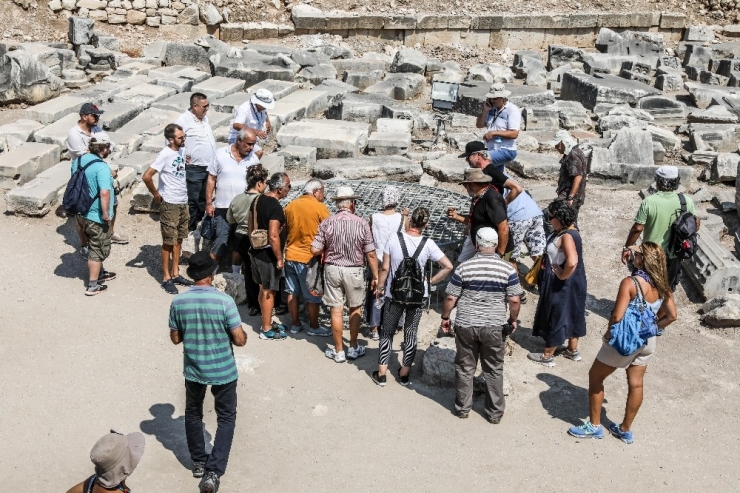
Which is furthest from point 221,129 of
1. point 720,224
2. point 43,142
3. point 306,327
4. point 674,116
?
point 674,116

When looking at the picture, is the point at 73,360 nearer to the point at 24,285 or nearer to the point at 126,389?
the point at 126,389

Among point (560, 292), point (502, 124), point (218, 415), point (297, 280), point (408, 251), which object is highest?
point (502, 124)

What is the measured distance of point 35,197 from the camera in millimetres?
9656

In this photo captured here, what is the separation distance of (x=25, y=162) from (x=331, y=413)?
21.4 ft

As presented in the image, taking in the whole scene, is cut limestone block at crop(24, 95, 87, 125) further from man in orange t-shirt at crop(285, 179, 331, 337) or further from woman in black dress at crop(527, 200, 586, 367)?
woman in black dress at crop(527, 200, 586, 367)

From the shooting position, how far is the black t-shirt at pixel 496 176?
7.35 metres

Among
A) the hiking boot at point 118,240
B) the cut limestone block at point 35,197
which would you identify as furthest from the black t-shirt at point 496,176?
the cut limestone block at point 35,197

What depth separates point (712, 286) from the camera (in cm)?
814

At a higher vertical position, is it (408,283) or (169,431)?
(408,283)

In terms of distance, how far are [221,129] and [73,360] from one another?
591 centimetres

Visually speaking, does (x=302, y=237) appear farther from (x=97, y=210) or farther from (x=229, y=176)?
(x=97, y=210)

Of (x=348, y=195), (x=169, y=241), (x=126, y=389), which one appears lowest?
(x=126, y=389)

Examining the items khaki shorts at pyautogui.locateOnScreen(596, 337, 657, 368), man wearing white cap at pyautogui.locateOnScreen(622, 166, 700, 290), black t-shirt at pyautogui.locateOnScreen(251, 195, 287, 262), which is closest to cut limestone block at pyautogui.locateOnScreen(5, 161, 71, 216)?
black t-shirt at pyautogui.locateOnScreen(251, 195, 287, 262)

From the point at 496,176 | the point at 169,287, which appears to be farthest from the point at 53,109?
the point at 496,176
